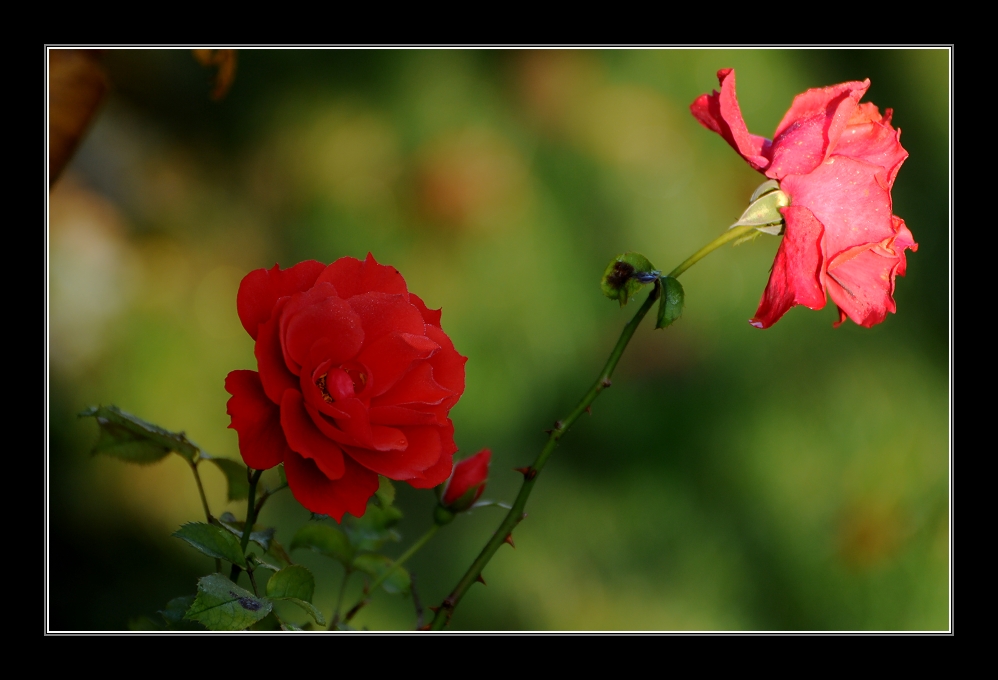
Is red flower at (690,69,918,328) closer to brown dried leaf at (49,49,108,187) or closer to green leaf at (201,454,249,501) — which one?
green leaf at (201,454,249,501)

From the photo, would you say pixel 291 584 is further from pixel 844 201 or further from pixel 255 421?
pixel 844 201

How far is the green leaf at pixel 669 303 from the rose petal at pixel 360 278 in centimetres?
9

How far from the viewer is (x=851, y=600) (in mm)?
947

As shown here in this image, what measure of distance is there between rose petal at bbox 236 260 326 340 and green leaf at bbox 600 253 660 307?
110 millimetres

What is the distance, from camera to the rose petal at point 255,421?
270 millimetres

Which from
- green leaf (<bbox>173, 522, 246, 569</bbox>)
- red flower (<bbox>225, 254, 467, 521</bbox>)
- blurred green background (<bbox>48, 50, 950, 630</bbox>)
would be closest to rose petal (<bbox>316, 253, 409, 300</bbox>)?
red flower (<bbox>225, 254, 467, 521</bbox>)

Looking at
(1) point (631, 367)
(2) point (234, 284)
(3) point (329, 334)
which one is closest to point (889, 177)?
(3) point (329, 334)

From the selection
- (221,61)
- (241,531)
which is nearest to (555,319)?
(221,61)

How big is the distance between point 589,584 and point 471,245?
440 mm

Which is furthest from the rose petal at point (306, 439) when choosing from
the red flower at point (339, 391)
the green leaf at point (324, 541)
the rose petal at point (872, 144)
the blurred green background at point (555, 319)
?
the blurred green background at point (555, 319)

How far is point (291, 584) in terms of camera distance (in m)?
0.30

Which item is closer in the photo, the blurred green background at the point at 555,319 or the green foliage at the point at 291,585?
the green foliage at the point at 291,585

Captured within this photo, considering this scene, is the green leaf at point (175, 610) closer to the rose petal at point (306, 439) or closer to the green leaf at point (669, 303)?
the rose petal at point (306, 439)

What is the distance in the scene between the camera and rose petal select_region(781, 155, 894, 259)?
0.30 m
